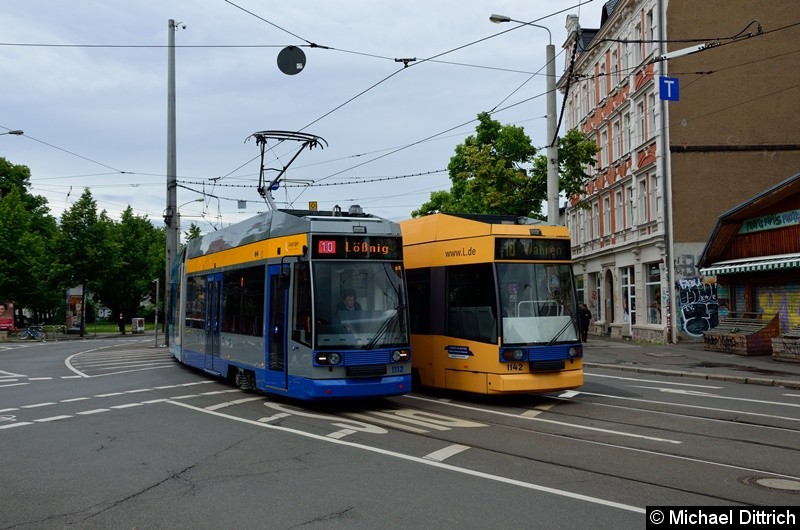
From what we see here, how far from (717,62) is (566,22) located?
17168 mm

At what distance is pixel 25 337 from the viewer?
154 ft

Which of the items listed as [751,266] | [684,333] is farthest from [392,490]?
[684,333]

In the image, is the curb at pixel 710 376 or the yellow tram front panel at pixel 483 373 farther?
the curb at pixel 710 376

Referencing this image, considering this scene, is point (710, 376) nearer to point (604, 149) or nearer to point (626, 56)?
point (626, 56)

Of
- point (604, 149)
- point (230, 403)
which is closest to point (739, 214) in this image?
point (604, 149)

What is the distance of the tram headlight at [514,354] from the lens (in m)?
12.3

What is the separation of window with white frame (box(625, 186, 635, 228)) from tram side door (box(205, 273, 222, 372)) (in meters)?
24.5

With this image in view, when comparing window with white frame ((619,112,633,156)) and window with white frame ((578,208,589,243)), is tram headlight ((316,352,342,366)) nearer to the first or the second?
window with white frame ((619,112,633,156))

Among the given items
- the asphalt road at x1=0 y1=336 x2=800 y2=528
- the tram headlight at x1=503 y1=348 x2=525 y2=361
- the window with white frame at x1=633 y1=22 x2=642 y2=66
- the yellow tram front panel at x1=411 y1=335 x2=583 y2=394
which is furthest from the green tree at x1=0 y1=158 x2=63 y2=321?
the tram headlight at x1=503 y1=348 x2=525 y2=361

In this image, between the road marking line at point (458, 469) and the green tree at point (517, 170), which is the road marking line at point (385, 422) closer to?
the road marking line at point (458, 469)

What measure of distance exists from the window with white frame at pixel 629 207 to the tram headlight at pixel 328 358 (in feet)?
90.2

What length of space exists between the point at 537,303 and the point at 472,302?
107 centimetres

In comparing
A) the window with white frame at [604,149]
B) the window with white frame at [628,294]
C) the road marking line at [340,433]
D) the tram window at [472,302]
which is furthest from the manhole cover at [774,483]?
the window with white frame at [604,149]

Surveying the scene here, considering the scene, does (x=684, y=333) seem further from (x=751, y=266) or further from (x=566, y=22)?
(x=566, y=22)
